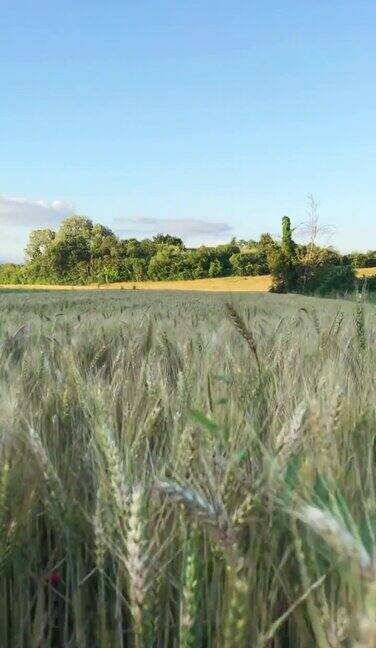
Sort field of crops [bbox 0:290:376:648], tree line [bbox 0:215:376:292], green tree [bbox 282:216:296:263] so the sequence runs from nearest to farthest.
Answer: field of crops [bbox 0:290:376:648] < tree line [bbox 0:215:376:292] < green tree [bbox 282:216:296:263]

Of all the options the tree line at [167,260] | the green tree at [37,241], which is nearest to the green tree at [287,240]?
the tree line at [167,260]

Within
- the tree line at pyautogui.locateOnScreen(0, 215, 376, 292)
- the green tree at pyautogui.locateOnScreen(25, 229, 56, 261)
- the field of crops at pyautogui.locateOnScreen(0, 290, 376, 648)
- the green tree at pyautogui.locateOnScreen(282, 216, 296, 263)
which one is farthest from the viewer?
the green tree at pyautogui.locateOnScreen(25, 229, 56, 261)

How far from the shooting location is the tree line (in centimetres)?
4197

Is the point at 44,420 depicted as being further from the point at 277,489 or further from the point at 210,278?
the point at 210,278

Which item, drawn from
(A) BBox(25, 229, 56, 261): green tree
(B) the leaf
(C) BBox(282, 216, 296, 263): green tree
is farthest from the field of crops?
(A) BBox(25, 229, 56, 261): green tree

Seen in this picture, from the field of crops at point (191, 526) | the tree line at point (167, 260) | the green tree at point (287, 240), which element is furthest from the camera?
the green tree at point (287, 240)

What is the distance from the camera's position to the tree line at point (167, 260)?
42.0 metres

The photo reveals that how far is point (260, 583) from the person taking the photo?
1.95 ft

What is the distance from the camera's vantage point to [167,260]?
181ft

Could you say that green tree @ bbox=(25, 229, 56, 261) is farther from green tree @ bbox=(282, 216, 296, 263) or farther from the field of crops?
the field of crops

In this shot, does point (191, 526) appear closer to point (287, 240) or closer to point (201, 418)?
point (201, 418)

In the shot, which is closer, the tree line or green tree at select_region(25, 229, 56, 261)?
the tree line

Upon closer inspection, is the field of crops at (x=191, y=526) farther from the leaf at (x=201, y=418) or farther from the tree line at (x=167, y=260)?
the tree line at (x=167, y=260)

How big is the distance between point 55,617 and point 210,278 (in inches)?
2057
